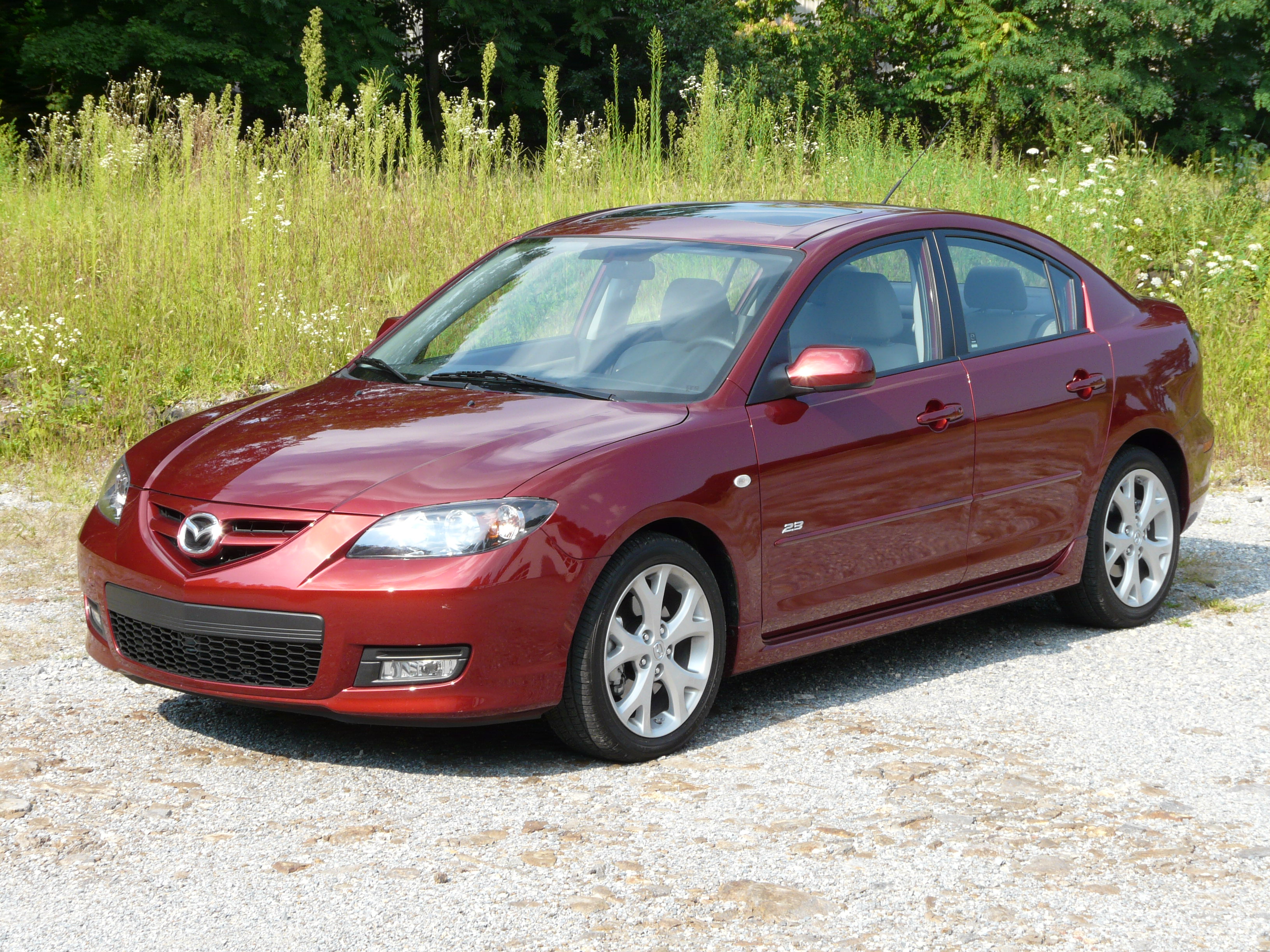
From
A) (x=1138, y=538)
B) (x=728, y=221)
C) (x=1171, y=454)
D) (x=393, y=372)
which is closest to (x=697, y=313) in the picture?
(x=728, y=221)

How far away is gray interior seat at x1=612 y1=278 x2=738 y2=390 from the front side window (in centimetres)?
25

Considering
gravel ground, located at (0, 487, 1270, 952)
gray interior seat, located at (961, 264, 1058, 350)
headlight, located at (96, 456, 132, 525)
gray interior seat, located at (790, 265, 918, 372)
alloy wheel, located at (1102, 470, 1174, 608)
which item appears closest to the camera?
gravel ground, located at (0, 487, 1270, 952)

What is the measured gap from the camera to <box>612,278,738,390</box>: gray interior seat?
5.05 m

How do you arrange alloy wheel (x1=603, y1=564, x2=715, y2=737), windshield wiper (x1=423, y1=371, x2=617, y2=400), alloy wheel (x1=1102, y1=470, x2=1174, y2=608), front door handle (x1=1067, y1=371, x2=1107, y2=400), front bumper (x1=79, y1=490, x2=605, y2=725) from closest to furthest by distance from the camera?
front bumper (x1=79, y1=490, x2=605, y2=725)
alloy wheel (x1=603, y1=564, x2=715, y2=737)
windshield wiper (x1=423, y1=371, x2=617, y2=400)
front door handle (x1=1067, y1=371, x2=1107, y2=400)
alloy wheel (x1=1102, y1=470, x2=1174, y2=608)

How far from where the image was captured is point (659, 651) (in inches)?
183

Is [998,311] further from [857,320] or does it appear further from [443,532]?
[443,532]

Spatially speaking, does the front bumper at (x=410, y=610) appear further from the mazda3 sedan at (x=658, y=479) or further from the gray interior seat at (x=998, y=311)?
the gray interior seat at (x=998, y=311)

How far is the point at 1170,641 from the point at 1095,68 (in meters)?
22.8

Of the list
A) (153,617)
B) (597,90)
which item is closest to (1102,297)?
(153,617)

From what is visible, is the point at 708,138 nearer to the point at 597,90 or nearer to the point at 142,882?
the point at 142,882

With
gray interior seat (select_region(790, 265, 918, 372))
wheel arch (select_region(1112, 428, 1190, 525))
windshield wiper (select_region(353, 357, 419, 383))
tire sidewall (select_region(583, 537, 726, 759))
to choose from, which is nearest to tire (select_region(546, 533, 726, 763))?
tire sidewall (select_region(583, 537, 726, 759))

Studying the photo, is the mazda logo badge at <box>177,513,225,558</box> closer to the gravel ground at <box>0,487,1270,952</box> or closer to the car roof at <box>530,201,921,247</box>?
the gravel ground at <box>0,487,1270,952</box>

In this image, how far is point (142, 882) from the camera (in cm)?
366

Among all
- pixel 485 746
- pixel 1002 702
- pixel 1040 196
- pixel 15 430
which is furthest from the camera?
pixel 1040 196
